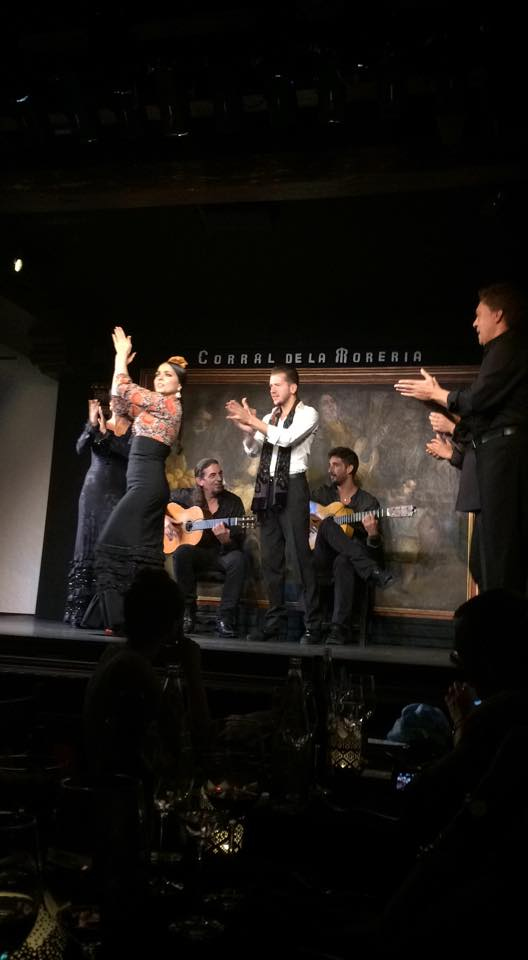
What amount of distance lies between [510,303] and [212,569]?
3544 mm

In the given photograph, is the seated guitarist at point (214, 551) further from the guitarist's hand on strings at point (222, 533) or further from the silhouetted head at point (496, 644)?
the silhouetted head at point (496, 644)

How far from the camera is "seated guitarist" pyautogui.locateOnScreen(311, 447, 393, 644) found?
6.58 meters

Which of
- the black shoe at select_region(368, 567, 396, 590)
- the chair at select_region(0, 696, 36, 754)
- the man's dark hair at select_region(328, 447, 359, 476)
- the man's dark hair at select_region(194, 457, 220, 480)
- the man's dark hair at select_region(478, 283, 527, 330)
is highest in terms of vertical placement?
the man's dark hair at select_region(478, 283, 527, 330)

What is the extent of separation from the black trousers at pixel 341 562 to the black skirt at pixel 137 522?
6.02 ft

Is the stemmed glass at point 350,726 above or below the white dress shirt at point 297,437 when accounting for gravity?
below

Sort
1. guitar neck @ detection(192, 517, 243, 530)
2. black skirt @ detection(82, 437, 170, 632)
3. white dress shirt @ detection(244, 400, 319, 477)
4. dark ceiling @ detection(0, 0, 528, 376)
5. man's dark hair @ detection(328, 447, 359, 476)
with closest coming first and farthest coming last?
dark ceiling @ detection(0, 0, 528, 376)
black skirt @ detection(82, 437, 170, 632)
white dress shirt @ detection(244, 400, 319, 477)
guitar neck @ detection(192, 517, 243, 530)
man's dark hair @ detection(328, 447, 359, 476)

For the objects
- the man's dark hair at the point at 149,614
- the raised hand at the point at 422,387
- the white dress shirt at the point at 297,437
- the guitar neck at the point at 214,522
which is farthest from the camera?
the guitar neck at the point at 214,522

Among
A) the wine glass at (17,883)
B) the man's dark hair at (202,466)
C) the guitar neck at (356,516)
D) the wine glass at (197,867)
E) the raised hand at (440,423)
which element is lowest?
the wine glass at (197,867)

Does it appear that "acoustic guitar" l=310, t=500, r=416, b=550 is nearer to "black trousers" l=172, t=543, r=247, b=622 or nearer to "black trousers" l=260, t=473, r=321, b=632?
"black trousers" l=172, t=543, r=247, b=622

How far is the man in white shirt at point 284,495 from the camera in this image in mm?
6109

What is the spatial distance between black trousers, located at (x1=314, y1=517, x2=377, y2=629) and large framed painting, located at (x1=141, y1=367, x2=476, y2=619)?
0.70m

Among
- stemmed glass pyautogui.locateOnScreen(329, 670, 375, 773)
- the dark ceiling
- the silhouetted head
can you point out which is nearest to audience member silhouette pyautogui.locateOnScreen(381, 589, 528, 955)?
the silhouetted head

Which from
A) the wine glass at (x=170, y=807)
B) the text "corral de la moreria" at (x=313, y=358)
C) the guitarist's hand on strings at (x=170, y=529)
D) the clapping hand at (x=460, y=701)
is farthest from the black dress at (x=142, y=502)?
the wine glass at (x=170, y=807)

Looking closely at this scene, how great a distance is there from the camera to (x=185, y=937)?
918 mm
